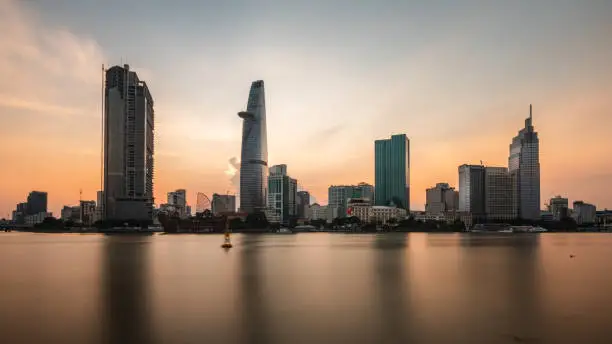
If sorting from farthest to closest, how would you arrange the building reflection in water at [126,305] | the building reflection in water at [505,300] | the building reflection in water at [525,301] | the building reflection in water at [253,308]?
the building reflection in water at [525,301] → the building reflection in water at [505,300] → the building reflection in water at [126,305] → the building reflection in water at [253,308]

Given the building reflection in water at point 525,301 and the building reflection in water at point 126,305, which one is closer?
the building reflection in water at point 126,305

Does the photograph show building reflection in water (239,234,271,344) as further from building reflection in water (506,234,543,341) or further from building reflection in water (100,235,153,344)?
building reflection in water (506,234,543,341)

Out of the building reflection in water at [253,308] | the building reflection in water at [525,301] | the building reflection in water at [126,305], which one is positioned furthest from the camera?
the building reflection in water at [525,301]

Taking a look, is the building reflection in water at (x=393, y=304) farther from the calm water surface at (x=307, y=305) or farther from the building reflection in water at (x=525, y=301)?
the building reflection in water at (x=525, y=301)

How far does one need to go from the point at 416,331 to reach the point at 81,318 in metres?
24.6

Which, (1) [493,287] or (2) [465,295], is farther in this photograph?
(1) [493,287]

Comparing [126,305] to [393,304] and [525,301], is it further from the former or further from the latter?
[525,301]

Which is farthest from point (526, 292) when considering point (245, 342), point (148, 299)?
point (148, 299)

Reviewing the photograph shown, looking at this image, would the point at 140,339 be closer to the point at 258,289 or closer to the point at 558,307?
the point at 258,289

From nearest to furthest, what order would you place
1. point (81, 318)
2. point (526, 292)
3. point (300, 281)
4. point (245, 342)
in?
point (245, 342)
point (81, 318)
point (526, 292)
point (300, 281)

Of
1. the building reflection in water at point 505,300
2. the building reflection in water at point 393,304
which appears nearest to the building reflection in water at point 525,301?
the building reflection in water at point 505,300

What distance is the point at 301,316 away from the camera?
127ft

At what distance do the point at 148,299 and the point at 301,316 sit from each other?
16.2 meters

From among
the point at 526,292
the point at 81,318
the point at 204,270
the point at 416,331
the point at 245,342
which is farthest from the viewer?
the point at 204,270
